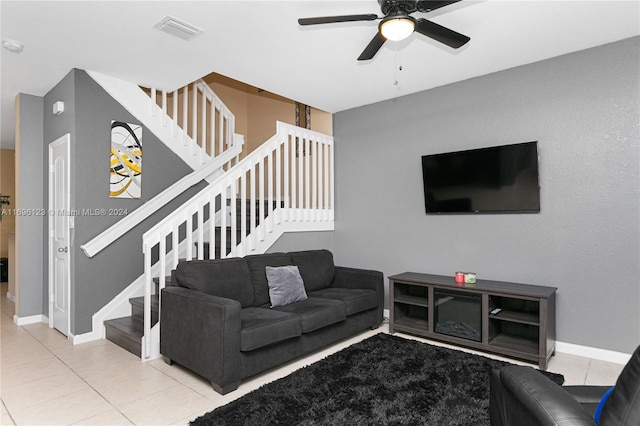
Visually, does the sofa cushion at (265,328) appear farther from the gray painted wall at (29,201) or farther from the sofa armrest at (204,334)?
the gray painted wall at (29,201)

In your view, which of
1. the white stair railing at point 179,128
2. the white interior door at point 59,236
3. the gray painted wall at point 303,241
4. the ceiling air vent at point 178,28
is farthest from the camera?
the gray painted wall at point 303,241

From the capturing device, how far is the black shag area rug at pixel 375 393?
88.6 inches

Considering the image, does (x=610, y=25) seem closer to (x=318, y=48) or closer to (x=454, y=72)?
(x=454, y=72)

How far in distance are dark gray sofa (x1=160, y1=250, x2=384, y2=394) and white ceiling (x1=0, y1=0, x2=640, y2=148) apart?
197 cm

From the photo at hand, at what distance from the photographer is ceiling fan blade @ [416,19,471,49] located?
2371mm

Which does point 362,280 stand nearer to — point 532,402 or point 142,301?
point 142,301

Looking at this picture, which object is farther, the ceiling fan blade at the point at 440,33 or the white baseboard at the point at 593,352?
the white baseboard at the point at 593,352

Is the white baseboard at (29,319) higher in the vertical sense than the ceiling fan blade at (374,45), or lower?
lower

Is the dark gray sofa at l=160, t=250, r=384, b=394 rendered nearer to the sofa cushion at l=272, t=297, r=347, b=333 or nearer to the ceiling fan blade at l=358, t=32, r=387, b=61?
the sofa cushion at l=272, t=297, r=347, b=333

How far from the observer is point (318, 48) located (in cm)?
336

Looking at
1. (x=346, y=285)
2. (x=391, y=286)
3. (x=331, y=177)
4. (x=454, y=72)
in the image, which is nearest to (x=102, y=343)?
(x=346, y=285)

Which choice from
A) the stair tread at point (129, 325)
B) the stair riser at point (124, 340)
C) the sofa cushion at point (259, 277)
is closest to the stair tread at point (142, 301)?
the stair tread at point (129, 325)

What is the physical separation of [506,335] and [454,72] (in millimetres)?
2732

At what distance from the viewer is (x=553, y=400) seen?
1.26 metres
